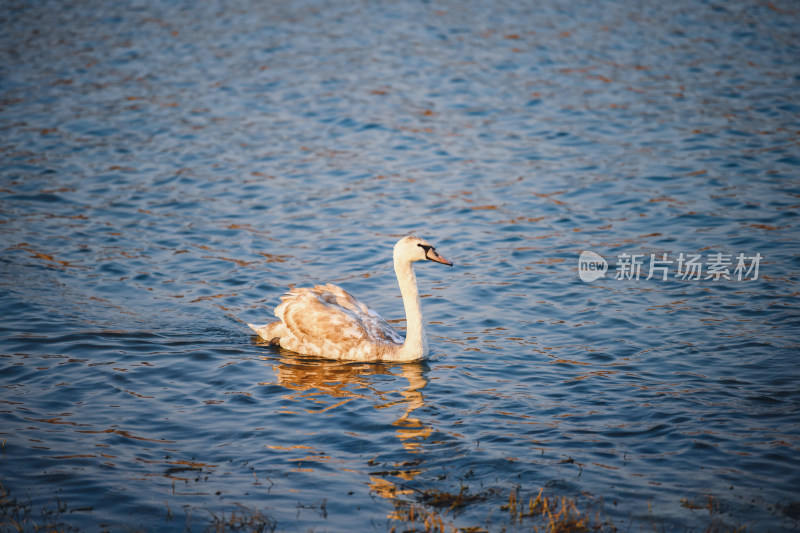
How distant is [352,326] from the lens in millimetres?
A: 12492

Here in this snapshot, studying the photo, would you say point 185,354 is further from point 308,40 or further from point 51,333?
point 308,40

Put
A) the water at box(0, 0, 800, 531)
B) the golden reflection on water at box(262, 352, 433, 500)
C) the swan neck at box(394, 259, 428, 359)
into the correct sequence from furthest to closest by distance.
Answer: the swan neck at box(394, 259, 428, 359)
the golden reflection on water at box(262, 352, 433, 500)
the water at box(0, 0, 800, 531)

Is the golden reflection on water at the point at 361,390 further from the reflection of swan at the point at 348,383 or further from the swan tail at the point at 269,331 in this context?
the swan tail at the point at 269,331

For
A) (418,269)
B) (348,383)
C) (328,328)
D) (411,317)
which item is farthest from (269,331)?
(418,269)

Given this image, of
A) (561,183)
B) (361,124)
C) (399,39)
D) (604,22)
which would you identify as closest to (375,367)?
(561,183)

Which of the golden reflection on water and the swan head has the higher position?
the swan head

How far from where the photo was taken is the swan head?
12289mm

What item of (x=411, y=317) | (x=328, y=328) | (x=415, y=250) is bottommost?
(x=328, y=328)

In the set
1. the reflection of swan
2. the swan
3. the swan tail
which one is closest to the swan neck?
the swan

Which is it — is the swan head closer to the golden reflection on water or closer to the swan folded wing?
the swan folded wing

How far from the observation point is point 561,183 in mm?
19422

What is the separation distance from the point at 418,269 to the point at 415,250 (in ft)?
14.2

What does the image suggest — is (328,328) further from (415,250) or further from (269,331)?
(415,250)

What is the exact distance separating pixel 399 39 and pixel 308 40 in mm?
3597
